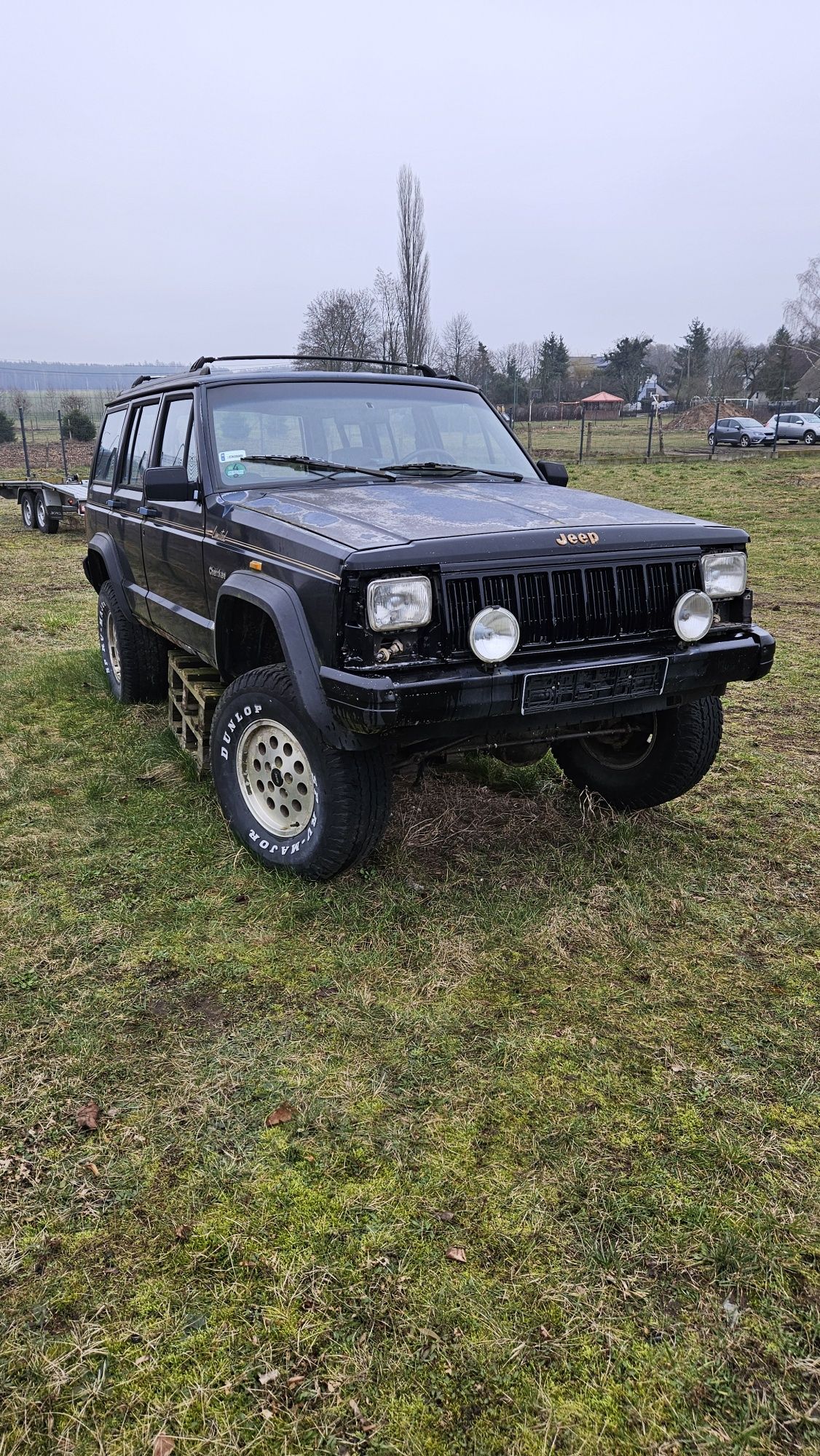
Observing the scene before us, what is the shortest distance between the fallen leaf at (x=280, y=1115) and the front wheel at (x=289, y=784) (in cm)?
105

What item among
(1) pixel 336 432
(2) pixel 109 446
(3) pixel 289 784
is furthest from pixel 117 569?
(3) pixel 289 784

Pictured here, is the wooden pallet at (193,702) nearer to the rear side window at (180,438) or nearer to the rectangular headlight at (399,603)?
the rear side window at (180,438)

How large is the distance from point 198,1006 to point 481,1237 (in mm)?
1221

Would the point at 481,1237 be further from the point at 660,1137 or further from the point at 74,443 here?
the point at 74,443

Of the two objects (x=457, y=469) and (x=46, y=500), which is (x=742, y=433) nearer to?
(x=46, y=500)

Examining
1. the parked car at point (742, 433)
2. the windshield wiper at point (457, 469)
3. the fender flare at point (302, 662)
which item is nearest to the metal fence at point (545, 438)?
the parked car at point (742, 433)

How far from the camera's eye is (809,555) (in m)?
11.9

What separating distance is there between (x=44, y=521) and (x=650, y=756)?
49.3ft

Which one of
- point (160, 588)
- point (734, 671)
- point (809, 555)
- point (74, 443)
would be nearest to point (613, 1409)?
point (734, 671)

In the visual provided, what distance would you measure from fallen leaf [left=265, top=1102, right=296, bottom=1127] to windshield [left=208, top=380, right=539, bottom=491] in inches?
101

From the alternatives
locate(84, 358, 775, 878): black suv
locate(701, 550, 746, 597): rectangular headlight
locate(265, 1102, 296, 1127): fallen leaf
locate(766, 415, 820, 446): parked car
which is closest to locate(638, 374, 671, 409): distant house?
locate(766, 415, 820, 446): parked car

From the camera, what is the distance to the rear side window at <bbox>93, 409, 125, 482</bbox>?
5930 millimetres

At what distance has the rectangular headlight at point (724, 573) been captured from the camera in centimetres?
353

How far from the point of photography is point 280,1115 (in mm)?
2443
